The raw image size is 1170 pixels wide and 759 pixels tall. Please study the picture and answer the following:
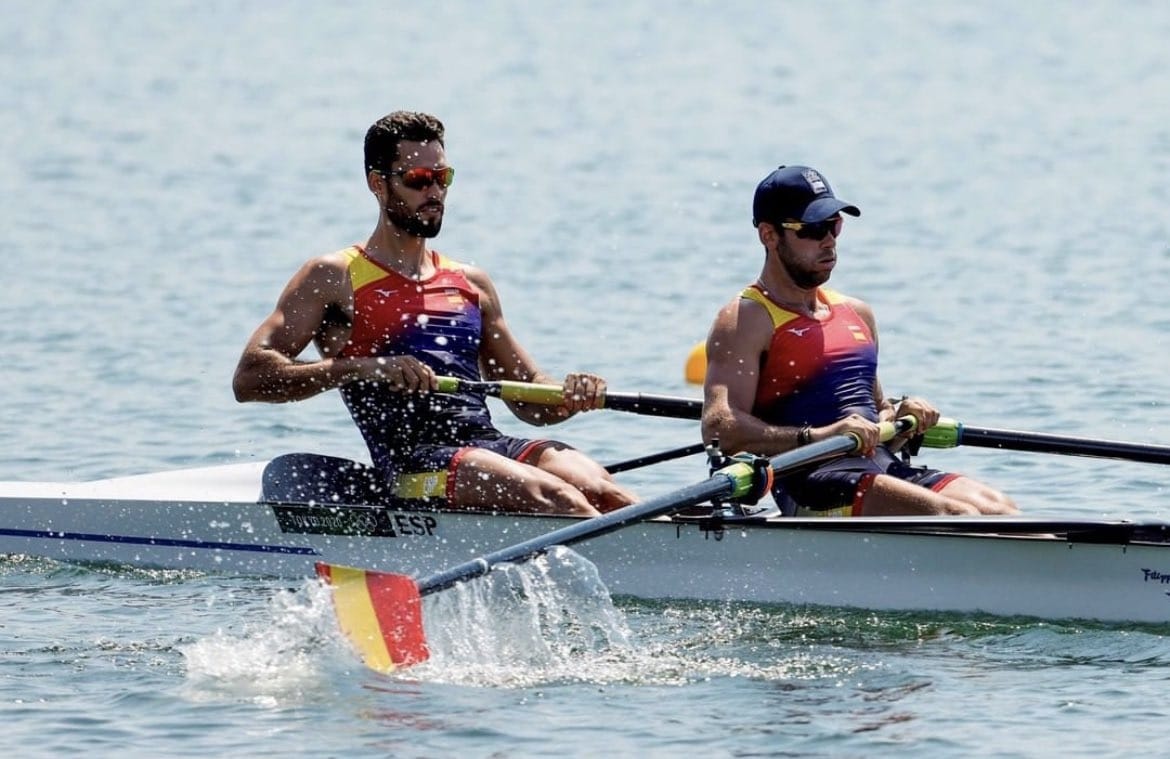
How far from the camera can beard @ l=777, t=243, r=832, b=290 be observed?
953 cm

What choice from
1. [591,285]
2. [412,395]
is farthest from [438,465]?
[591,285]

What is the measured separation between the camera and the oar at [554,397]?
32.7 ft

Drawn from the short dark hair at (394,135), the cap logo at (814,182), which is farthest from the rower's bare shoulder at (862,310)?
the short dark hair at (394,135)

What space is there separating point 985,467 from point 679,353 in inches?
177

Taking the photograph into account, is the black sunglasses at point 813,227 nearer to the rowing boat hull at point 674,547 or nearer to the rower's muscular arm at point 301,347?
the rowing boat hull at point 674,547

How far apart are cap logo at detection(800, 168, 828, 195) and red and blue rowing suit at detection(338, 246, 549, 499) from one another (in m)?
1.71

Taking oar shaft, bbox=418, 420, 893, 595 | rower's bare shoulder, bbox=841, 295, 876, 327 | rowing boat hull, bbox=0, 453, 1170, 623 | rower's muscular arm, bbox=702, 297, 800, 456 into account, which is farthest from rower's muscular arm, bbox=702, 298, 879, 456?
rower's bare shoulder, bbox=841, 295, 876, 327

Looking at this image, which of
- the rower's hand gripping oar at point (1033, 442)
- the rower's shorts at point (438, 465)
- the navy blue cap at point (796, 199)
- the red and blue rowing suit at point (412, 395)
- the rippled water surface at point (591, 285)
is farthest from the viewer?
A: the red and blue rowing suit at point (412, 395)

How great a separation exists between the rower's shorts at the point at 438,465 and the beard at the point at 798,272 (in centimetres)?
136

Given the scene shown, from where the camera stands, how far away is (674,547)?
9.57m

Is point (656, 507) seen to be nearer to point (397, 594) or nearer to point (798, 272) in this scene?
point (397, 594)

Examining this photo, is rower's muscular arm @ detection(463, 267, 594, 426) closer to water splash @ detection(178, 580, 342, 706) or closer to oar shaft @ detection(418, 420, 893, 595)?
oar shaft @ detection(418, 420, 893, 595)

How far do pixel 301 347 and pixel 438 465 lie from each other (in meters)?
0.81

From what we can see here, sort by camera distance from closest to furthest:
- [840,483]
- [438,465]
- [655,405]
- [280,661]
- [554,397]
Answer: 1. [280,661]
2. [840,483]
3. [438,465]
4. [554,397]
5. [655,405]
